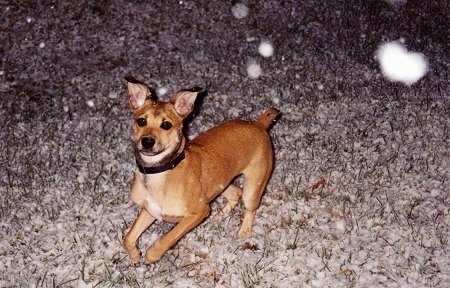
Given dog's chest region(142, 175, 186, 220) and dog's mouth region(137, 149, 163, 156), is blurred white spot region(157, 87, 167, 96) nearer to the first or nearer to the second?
dog's chest region(142, 175, 186, 220)

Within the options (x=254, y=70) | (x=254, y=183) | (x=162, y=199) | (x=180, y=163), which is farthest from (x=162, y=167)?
(x=254, y=70)

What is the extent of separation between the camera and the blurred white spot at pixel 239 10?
505 inches

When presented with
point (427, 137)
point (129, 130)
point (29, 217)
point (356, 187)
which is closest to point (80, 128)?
point (129, 130)

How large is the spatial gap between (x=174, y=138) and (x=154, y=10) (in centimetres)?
812

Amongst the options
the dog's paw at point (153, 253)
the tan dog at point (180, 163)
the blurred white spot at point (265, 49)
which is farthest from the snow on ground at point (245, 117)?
the tan dog at point (180, 163)

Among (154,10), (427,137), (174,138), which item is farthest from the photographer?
(154,10)

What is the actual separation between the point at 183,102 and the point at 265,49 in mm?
6472

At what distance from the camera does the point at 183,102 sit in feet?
18.6

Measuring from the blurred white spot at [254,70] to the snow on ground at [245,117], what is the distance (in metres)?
0.19

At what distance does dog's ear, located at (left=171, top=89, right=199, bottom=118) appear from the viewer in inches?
221

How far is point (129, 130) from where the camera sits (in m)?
9.16

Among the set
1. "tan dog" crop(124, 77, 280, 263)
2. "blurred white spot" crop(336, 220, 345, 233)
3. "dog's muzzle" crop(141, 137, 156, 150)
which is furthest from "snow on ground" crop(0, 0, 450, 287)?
"dog's muzzle" crop(141, 137, 156, 150)

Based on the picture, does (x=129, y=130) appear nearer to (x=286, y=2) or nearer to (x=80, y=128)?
(x=80, y=128)

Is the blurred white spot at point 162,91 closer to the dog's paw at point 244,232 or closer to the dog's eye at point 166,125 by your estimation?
the dog's paw at point 244,232
